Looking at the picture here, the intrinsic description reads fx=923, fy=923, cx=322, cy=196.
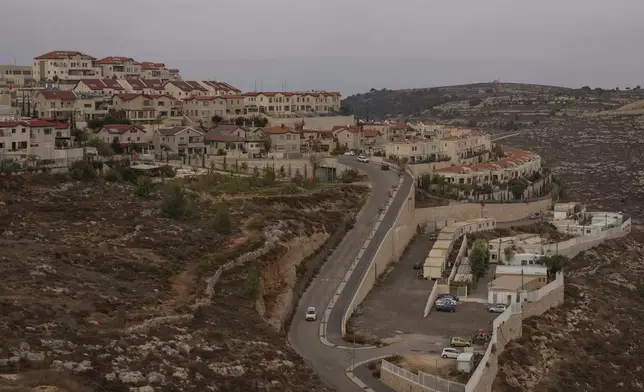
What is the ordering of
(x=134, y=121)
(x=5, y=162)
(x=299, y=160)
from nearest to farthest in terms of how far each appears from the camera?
(x=5, y=162)
(x=299, y=160)
(x=134, y=121)

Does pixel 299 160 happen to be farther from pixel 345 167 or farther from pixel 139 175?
pixel 139 175

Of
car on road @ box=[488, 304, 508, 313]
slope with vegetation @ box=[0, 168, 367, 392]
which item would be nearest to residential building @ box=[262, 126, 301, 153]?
slope with vegetation @ box=[0, 168, 367, 392]

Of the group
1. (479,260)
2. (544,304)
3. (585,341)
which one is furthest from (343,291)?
(585,341)

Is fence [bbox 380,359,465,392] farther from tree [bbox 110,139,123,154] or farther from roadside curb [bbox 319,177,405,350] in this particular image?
tree [bbox 110,139,123,154]

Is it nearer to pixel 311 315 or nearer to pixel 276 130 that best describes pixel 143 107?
pixel 276 130

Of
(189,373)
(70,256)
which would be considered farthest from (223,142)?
(189,373)

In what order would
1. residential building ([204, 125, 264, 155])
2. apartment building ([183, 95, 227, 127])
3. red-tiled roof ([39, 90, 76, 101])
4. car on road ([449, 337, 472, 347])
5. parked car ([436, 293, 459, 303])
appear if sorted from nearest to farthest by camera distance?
car on road ([449, 337, 472, 347]) < parked car ([436, 293, 459, 303]) < residential building ([204, 125, 264, 155]) < red-tiled roof ([39, 90, 76, 101]) < apartment building ([183, 95, 227, 127])

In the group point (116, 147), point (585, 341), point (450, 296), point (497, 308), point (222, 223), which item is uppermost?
point (116, 147)
